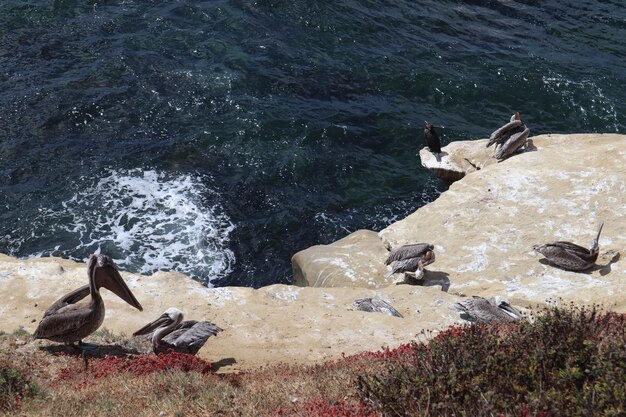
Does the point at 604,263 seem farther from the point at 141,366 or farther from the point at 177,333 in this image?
the point at 141,366

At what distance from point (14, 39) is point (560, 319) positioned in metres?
23.1

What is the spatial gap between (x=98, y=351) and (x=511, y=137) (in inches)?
461

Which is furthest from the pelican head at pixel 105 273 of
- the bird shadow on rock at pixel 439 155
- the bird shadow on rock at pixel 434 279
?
the bird shadow on rock at pixel 439 155

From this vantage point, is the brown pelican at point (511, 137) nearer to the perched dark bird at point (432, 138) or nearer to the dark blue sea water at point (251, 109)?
the perched dark bird at point (432, 138)

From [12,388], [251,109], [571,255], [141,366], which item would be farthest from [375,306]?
[251,109]

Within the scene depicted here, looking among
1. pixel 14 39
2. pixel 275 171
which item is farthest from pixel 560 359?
pixel 14 39

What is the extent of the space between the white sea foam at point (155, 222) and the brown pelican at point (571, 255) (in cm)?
795

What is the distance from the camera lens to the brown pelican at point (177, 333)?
10703 millimetres

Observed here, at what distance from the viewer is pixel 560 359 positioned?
24.5 ft

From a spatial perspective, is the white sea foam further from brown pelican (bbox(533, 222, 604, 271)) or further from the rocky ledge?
brown pelican (bbox(533, 222, 604, 271))

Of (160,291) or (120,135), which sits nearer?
(160,291)

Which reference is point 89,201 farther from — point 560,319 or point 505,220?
point 560,319

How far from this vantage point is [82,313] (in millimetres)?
10594

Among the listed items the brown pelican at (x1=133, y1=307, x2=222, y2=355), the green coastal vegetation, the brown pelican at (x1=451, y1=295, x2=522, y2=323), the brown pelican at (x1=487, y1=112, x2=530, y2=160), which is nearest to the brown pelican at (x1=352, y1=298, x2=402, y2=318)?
the brown pelican at (x1=451, y1=295, x2=522, y2=323)
